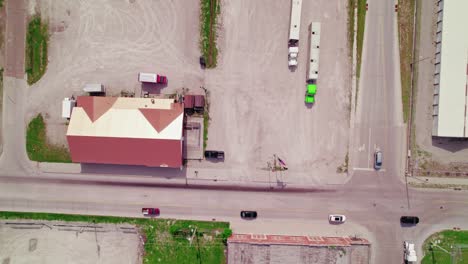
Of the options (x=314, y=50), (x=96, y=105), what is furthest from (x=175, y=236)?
(x=314, y=50)

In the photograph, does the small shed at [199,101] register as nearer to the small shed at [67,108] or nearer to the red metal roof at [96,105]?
the red metal roof at [96,105]

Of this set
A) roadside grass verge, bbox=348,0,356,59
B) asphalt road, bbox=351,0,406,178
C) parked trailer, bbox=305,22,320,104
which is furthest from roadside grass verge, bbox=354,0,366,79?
parked trailer, bbox=305,22,320,104

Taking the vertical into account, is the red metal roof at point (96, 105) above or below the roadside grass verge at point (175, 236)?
above

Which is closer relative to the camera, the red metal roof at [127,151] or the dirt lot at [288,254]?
the dirt lot at [288,254]

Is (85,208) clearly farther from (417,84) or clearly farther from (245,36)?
(417,84)

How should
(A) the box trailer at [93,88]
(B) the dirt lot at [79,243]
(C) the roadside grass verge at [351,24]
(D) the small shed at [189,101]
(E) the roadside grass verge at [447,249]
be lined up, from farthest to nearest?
(B) the dirt lot at [79,243], (E) the roadside grass verge at [447,249], (C) the roadside grass verge at [351,24], (D) the small shed at [189,101], (A) the box trailer at [93,88]

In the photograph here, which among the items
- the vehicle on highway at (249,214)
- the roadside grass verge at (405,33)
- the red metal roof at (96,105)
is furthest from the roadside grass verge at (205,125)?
the roadside grass verge at (405,33)

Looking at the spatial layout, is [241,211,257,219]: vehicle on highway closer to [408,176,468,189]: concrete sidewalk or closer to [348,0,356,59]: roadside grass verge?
[408,176,468,189]: concrete sidewalk

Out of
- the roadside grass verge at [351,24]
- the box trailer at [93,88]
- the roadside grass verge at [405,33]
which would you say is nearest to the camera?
the box trailer at [93,88]

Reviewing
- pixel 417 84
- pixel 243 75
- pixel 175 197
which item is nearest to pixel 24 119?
pixel 175 197
